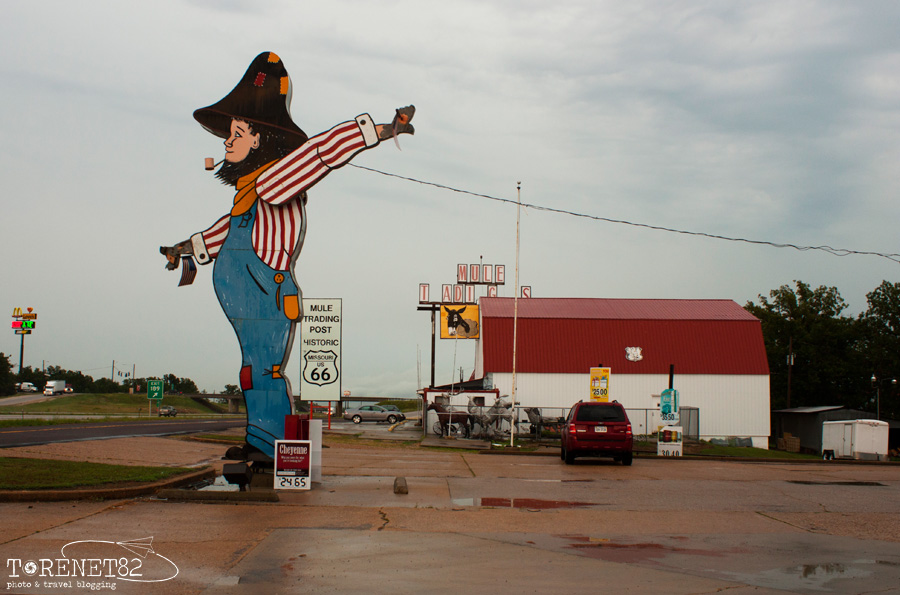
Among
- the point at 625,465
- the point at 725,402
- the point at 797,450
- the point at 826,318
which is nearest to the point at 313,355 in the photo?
the point at 625,465

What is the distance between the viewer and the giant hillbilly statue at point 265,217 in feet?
45.2

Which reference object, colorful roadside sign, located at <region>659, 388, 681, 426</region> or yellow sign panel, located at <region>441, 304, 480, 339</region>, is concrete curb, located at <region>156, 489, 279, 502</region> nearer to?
colorful roadside sign, located at <region>659, 388, 681, 426</region>

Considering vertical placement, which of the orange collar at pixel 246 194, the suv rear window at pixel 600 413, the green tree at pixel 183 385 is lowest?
the green tree at pixel 183 385

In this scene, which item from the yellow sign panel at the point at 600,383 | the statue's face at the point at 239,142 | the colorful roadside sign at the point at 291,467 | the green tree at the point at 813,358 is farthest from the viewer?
the green tree at the point at 813,358

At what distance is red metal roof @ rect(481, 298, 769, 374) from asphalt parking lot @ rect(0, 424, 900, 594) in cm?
3056

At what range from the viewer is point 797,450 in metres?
46.6

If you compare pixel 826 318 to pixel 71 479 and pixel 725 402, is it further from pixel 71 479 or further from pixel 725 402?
pixel 71 479

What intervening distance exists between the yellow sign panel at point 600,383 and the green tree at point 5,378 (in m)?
94.0

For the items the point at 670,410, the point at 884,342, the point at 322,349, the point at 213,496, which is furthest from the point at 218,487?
the point at 884,342

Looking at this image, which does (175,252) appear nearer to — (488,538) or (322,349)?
(488,538)

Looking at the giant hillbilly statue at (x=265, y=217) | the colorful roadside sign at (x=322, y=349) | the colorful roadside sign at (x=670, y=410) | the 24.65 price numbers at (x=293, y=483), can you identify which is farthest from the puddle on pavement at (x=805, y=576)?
the colorful roadside sign at (x=322, y=349)

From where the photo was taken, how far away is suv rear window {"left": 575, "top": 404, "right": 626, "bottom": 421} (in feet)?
68.1

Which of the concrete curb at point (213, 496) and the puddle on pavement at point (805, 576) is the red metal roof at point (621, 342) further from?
the puddle on pavement at point (805, 576)

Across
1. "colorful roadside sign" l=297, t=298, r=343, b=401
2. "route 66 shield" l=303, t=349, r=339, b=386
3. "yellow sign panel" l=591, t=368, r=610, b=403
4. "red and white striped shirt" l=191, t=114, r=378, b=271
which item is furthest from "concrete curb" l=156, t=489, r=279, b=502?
"yellow sign panel" l=591, t=368, r=610, b=403
